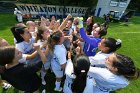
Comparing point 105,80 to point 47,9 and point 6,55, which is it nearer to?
point 6,55

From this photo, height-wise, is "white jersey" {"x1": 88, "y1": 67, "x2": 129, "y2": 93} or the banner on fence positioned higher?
"white jersey" {"x1": 88, "y1": 67, "x2": 129, "y2": 93}

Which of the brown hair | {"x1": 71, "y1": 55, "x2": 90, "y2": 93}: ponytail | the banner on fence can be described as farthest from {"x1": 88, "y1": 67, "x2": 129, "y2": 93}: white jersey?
the banner on fence

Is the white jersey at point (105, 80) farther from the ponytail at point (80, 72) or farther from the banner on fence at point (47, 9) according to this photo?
the banner on fence at point (47, 9)

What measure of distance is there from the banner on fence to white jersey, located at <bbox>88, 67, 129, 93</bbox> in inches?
1012

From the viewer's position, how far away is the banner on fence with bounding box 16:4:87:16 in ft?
93.2

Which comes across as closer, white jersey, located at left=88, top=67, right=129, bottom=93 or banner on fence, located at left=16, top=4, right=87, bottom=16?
white jersey, located at left=88, top=67, right=129, bottom=93

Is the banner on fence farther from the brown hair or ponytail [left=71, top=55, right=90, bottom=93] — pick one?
ponytail [left=71, top=55, right=90, bottom=93]

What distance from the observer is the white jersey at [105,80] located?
11.8 ft

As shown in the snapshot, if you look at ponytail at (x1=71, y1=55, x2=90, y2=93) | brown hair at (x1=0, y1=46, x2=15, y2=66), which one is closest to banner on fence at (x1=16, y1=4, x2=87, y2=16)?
brown hair at (x1=0, y1=46, x2=15, y2=66)

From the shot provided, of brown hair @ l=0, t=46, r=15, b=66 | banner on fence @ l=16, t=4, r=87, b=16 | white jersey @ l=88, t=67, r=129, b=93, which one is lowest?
banner on fence @ l=16, t=4, r=87, b=16

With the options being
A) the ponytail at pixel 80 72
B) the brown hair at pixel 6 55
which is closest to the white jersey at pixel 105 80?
the ponytail at pixel 80 72

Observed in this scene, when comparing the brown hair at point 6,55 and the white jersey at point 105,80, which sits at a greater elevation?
the brown hair at point 6,55

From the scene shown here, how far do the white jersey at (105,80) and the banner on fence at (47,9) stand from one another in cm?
2570

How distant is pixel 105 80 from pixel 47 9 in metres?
28.1
